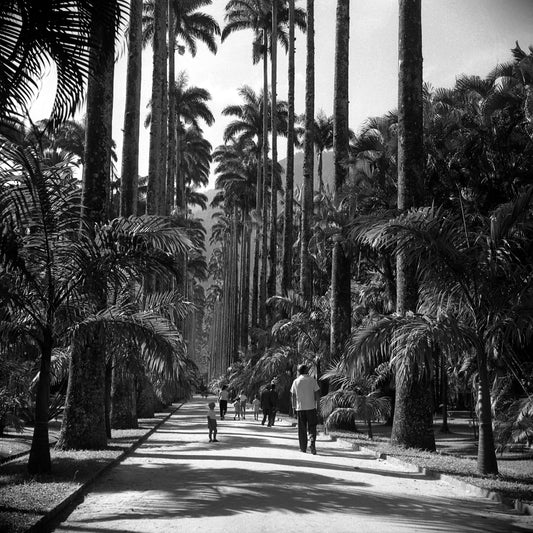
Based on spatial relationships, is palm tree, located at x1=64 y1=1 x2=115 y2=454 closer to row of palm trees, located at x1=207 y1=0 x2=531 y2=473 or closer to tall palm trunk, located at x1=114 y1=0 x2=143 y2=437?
Answer: row of palm trees, located at x1=207 y1=0 x2=531 y2=473

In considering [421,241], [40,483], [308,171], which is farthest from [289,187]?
[40,483]

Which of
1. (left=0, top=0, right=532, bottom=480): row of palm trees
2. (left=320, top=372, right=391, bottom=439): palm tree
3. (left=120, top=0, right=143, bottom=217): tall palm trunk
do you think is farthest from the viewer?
(left=120, top=0, right=143, bottom=217): tall palm trunk

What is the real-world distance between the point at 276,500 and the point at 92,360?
20.2ft

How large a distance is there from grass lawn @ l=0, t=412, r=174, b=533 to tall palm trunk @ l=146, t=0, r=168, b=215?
11.4 meters

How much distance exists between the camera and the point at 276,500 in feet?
26.6

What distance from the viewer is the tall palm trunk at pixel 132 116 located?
63.4 ft

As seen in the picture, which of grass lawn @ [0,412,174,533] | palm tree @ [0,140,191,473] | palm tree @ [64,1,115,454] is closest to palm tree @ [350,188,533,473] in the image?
palm tree @ [0,140,191,473]

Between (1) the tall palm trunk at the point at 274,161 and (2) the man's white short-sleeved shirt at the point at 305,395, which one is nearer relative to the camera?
(2) the man's white short-sleeved shirt at the point at 305,395

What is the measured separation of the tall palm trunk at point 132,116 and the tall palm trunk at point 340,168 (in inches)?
233

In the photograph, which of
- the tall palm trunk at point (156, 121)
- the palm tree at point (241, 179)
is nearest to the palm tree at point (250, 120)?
the palm tree at point (241, 179)

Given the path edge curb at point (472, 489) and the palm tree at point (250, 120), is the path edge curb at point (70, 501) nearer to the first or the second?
the path edge curb at point (472, 489)

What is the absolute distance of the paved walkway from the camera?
677cm

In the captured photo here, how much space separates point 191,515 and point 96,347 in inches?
252

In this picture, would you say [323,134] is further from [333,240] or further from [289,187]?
[333,240]
